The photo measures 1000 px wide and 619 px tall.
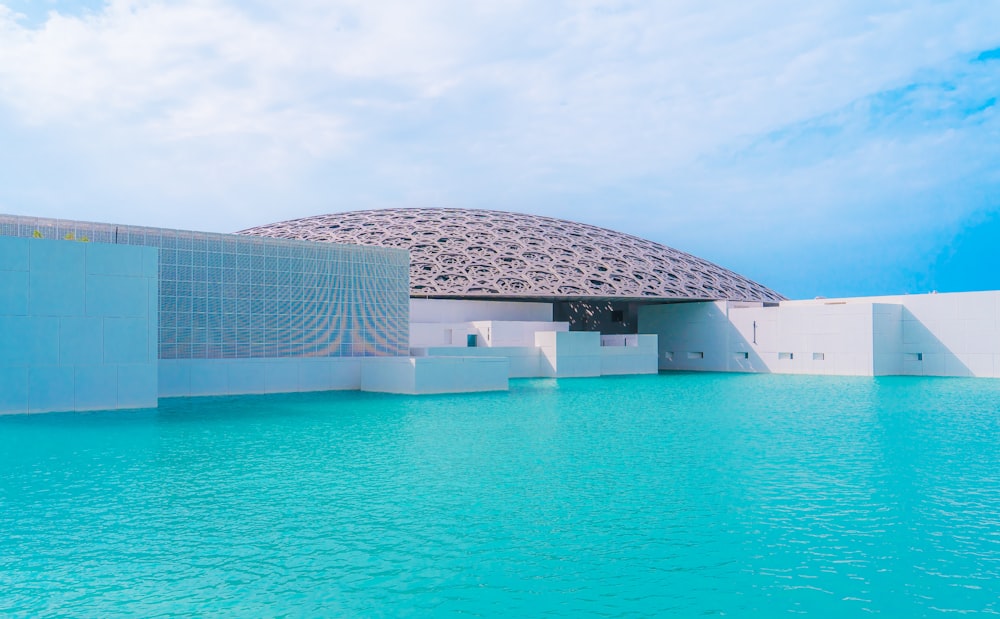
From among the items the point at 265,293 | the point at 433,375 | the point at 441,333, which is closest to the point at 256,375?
the point at 265,293

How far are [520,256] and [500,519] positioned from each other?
3441 centimetres

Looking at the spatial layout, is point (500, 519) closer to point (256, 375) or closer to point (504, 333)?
point (256, 375)

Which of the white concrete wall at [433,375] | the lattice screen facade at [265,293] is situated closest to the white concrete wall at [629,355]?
the white concrete wall at [433,375]

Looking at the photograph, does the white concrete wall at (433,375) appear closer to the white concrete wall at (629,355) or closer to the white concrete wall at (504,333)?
the white concrete wall at (504,333)

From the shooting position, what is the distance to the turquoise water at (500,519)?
611cm

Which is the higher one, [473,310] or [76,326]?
[473,310]

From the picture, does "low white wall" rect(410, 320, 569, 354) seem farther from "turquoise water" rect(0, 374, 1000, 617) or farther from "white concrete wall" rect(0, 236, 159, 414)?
"turquoise water" rect(0, 374, 1000, 617)

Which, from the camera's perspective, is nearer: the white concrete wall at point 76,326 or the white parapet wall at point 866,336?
the white concrete wall at point 76,326

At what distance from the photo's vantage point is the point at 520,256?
42.4 m

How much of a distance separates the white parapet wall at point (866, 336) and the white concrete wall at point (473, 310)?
963 centimetres

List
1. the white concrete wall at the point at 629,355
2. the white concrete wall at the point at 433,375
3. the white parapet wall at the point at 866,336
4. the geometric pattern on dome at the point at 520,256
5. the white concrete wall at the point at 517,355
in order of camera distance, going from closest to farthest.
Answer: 1. the white concrete wall at the point at 433,375
2. the white concrete wall at the point at 517,355
3. the white parapet wall at the point at 866,336
4. the white concrete wall at the point at 629,355
5. the geometric pattern on dome at the point at 520,256

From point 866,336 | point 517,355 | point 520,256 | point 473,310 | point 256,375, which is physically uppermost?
point 520,256

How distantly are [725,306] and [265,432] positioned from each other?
31747 millimetres

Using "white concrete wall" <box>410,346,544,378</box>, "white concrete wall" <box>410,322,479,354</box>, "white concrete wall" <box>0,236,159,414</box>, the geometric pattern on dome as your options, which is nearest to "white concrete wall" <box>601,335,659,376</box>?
the geometric pattern on dome
